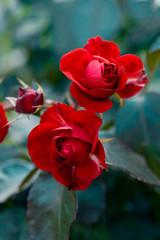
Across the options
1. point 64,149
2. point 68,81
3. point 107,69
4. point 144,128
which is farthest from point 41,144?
point 68,81

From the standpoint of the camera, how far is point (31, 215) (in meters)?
0.52

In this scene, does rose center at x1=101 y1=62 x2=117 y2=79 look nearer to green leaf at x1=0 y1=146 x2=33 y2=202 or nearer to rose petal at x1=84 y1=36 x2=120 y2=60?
rose petal at x1=84 y1=36 x2=120 y2=60

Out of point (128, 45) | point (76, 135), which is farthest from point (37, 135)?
point (128, 45)

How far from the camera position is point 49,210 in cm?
52

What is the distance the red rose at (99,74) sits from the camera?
1.34 feet

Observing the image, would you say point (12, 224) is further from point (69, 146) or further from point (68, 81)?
point (68, 81)

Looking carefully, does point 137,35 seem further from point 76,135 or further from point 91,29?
point 76,135

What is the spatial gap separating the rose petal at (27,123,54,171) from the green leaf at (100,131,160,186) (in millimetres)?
101

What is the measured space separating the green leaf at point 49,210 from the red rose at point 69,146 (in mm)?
120

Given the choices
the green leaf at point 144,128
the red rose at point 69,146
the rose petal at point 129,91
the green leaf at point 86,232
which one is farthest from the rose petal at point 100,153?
the green leaf at point 86,232

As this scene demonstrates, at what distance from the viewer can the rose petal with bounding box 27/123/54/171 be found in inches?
16.1

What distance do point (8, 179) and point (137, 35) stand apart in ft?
2.31

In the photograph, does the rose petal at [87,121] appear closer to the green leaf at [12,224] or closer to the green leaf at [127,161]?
the green leaf at [127,161]

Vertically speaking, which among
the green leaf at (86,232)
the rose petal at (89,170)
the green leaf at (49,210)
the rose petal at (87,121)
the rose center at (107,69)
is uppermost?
the rose center at (107,69)
